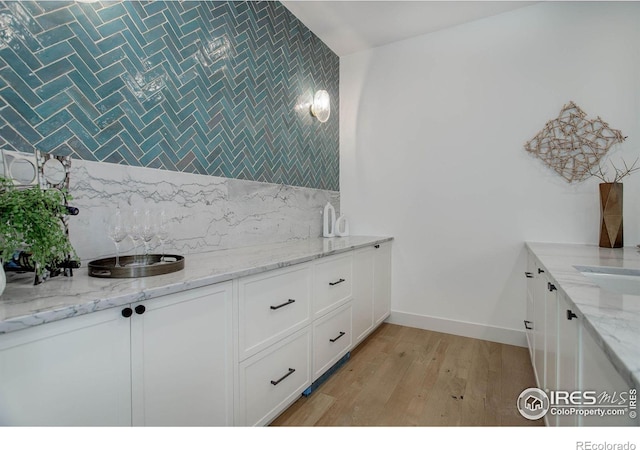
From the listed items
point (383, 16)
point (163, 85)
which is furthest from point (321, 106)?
point (163, 85)

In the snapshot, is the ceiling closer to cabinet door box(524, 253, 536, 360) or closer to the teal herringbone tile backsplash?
the teal herringbone tile backsplash

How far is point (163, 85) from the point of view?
65.1 inches

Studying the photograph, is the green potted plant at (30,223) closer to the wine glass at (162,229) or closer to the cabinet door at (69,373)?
the cabinet door at (69,373)

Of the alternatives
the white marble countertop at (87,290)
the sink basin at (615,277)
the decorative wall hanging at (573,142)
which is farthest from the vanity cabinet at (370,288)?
the decorative wall hanging at (573,142)

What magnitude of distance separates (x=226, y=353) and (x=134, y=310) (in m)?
0.44

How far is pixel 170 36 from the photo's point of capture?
1.68 meters

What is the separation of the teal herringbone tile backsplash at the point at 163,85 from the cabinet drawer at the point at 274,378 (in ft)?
3.61

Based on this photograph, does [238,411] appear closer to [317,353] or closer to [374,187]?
[317,353]

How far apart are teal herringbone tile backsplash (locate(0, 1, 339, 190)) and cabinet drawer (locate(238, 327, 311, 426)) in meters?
1.10

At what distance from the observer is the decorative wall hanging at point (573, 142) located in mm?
2252

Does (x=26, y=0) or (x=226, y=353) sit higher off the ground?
(x=26, y=0)

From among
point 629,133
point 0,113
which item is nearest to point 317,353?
point 0,113

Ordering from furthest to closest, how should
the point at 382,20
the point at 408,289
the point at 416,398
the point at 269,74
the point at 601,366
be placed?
the point at 408,289
the point at 382,20
the point at 269,74
the point at 416,398
the point at 601,366

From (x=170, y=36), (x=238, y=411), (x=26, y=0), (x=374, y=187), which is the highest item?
(x=170, y=36)
